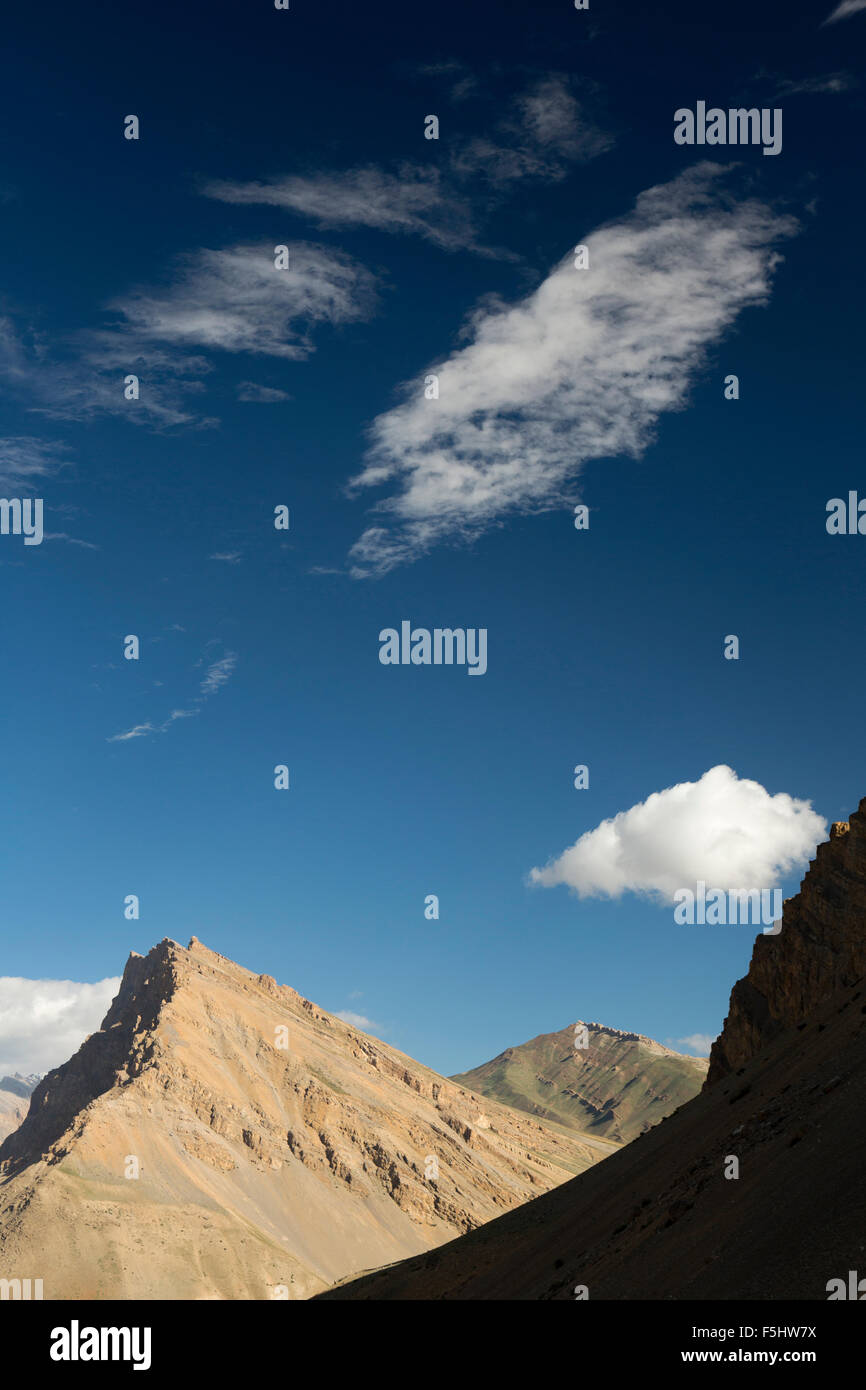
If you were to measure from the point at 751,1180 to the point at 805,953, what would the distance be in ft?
115

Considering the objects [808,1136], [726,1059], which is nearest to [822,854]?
[726,1059]

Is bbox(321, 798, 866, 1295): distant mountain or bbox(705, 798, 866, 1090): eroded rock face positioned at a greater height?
bbox(705, 798, 866, 1090): eroded rock face

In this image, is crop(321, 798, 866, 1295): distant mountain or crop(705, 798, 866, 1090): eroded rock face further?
crop(705, 798, 866, 1090): eroded rock face

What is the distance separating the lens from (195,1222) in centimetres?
16750

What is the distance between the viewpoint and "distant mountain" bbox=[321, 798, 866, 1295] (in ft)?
97.5

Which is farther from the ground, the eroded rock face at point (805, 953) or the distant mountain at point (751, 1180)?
the eroded rock face at point (805, 953)

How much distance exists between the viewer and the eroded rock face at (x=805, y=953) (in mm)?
65688

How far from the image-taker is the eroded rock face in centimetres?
6569

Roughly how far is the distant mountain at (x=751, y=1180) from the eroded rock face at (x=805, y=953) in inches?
5.4

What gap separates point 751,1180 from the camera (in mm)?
36656

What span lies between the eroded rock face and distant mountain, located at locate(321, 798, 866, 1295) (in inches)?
5.4
